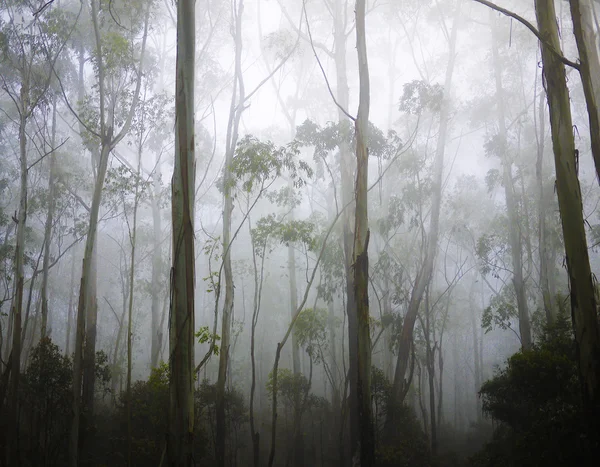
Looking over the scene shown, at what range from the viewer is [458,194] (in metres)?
16.2

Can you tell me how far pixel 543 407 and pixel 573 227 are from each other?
4.19 metres

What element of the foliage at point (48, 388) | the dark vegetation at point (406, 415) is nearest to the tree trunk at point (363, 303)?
the dark vegetation at point (406, 415)

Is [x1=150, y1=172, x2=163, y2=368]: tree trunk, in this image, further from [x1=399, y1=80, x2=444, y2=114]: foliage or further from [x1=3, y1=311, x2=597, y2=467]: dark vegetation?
[x1=399, y1=80, x2=444, y2=114]: foliage

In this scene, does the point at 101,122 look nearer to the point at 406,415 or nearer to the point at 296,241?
the point at 296,241

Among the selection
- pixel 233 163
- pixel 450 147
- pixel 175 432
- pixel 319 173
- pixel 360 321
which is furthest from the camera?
pixel 450 147

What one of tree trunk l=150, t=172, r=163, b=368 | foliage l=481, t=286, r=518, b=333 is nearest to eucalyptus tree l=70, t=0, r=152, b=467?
tree trunk l=150, t=172, r=163, b=368

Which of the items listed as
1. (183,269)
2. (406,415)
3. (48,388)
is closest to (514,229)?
(406,415)

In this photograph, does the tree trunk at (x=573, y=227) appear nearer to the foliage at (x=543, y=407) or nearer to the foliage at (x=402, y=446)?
the foliage at (x=543, y=407)

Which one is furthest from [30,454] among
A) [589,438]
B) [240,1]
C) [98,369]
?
[240,1]

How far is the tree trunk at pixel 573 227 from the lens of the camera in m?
2.63

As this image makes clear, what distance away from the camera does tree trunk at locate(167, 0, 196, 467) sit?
7.68 ft

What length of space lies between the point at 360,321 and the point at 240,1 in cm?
848

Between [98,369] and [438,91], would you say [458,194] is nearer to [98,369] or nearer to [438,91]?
[438,91]

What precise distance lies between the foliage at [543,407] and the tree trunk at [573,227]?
9.49ft
